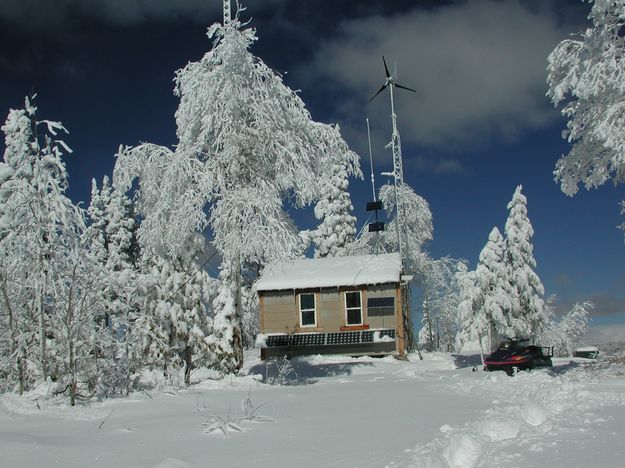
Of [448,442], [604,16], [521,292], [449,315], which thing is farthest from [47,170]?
[449,315]

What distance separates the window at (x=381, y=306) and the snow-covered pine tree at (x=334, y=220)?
13301mm

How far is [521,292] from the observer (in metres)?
34.9

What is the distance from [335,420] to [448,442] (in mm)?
2028

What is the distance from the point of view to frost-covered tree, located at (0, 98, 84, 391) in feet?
40.0

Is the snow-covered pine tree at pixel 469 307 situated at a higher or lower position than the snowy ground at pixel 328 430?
higher

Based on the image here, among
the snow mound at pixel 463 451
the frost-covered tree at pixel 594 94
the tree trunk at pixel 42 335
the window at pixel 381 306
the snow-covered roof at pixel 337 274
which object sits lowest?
the snow mound at pixel 463 451

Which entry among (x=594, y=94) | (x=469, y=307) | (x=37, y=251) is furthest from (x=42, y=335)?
(x=469, y=307)

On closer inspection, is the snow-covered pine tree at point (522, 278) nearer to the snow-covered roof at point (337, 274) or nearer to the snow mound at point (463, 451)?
the snow-covered roof at point (337, 274)

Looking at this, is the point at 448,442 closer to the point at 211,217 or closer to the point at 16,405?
the point at 16,405

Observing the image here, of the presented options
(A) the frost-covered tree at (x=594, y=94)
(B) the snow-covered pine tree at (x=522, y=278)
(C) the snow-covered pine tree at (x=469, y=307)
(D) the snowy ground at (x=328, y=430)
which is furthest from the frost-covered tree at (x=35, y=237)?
(B) the snow-covered pine tree at (x=522, y=278)

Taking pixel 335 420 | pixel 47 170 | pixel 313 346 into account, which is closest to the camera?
pixel 335 420

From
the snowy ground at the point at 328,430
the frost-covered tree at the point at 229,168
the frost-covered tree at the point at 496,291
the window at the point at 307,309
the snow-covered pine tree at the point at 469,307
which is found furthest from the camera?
the snow-covered pine tree at the point at 469,307

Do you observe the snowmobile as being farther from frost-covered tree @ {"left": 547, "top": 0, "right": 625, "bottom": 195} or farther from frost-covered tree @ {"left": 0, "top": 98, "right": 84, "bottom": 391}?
frost-covered tree @ {"left": 0, "top": 98, "right": 84, "bottom": 391}

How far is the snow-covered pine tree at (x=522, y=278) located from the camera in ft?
113
